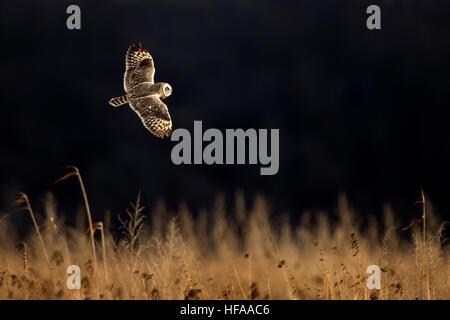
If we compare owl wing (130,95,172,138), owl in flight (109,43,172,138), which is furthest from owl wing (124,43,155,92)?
owl wing (130,95,172,138)

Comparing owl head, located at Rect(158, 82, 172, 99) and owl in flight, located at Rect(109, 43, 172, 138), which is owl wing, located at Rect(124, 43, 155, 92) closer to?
owl in flight, located at Rect(109, 43, 172, 138)

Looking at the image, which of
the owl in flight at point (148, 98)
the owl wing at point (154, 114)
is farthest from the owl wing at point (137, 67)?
the owl wing at point (154, 114)

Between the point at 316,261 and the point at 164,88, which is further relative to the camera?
the point at 164,88

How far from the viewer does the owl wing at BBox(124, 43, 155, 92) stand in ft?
31.9

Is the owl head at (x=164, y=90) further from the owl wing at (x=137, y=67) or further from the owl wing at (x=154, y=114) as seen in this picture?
the owl wing at (x=137, y=67)

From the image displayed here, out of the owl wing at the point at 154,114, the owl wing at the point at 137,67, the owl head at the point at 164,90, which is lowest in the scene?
the owl wing at the point at 154,114

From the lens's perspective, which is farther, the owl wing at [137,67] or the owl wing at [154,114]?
the owl wing at [137,67]

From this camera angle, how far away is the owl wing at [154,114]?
9.09 meters

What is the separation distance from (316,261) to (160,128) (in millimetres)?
4122

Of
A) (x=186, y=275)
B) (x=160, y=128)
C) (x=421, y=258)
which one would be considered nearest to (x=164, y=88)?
(x=160, y=128)
